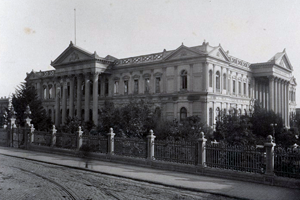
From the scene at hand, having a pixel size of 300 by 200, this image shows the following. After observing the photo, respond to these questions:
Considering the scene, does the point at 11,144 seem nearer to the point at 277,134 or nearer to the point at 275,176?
the point at 275,176

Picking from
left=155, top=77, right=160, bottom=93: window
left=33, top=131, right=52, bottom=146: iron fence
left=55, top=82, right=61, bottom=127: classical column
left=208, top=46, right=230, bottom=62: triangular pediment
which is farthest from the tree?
left=208, top=46, right=230, bottom=62: triangular pediment

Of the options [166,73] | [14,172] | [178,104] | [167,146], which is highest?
[166,73]

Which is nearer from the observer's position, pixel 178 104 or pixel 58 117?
pixel 178 104

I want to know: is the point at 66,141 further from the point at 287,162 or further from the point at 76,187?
the point at 287,162

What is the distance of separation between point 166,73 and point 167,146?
23400 mm

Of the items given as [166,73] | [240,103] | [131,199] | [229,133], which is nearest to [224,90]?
[240,103]

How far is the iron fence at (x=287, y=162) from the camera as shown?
11562 mm

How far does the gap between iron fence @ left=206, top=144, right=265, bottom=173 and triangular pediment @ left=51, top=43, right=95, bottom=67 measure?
3209cm

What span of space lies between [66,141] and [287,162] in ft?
50.8

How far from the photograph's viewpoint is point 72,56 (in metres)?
46.8

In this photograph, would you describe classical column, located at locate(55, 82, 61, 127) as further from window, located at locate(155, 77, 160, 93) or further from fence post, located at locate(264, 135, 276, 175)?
fence post, located at locate(264, 135, 276, 175)

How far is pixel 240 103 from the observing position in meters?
42.0

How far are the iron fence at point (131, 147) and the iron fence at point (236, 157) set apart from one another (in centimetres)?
405

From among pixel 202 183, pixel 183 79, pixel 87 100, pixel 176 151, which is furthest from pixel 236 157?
pixel 87 100
